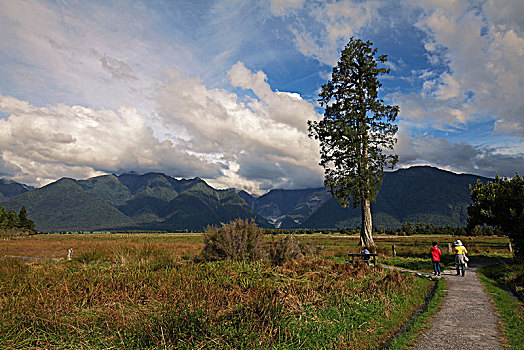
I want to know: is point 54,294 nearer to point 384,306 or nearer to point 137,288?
point 137,288

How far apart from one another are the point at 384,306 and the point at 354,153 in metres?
22.2

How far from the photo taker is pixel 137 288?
292 inches

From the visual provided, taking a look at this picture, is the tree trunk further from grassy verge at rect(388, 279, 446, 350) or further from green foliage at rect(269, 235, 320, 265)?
grassy verge at rect(388, 279, 446, 350)

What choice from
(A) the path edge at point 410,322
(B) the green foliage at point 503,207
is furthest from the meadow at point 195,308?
(B) the green foliage at point 503,207

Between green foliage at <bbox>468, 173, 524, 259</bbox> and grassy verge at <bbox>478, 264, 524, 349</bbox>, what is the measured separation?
12.7 ft

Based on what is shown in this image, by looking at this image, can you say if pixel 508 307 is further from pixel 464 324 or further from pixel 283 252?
A: pixel 283 252

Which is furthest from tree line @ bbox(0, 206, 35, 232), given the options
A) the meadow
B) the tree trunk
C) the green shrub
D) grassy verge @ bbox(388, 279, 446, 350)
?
grassy verge @ bbox(388, 279, 446, 350)

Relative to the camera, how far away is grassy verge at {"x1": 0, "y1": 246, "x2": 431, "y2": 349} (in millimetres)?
5145

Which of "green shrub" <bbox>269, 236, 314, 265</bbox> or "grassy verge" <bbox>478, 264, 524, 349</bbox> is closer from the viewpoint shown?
"grassy verge" <bbox>478, 264, 524, 349</bbox>

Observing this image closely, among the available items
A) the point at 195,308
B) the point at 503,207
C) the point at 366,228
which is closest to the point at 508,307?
the point at 195,308

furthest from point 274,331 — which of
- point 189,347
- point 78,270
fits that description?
point 78,270

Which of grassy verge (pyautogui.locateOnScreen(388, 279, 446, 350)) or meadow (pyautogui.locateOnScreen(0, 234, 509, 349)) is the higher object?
meadow (pyautogui.locateOnScreen(0, 234, 509, 349))

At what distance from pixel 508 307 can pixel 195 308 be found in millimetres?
9927

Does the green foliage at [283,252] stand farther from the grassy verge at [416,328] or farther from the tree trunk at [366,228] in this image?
the tree trunk at [366,228]
